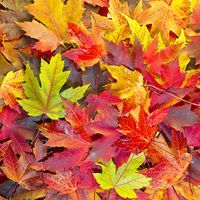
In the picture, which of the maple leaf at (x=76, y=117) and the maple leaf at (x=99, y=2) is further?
the maple leaf at (x=99, y=2)

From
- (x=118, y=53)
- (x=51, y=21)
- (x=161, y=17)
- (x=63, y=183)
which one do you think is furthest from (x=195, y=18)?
(x=63, y=183)

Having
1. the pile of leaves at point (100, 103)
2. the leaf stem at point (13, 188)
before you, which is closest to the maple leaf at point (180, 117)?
the pile of leaves at point (100, 103)

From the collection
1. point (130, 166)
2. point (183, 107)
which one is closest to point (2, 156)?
point (130, 166)


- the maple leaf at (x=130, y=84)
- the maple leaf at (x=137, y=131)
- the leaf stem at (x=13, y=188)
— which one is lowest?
the leaf stem at (x=13, y=188)

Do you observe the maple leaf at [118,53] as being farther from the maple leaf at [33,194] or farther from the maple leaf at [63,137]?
the maple leaf at [33,194]

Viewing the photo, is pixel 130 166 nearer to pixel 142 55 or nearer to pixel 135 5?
pixel 142 55

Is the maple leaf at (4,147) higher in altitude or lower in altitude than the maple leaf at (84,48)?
lower

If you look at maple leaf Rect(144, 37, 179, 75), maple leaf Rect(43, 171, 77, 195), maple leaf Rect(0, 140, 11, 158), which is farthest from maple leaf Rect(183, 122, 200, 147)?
maple leaf Rect(0, 140, 11, 158)

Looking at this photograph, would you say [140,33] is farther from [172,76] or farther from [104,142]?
[104,142]

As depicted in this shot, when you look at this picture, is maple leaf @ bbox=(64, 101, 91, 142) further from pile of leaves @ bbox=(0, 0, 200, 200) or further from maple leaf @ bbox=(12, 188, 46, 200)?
maple leaf @ bbox=(12, 188, 46, 200)
